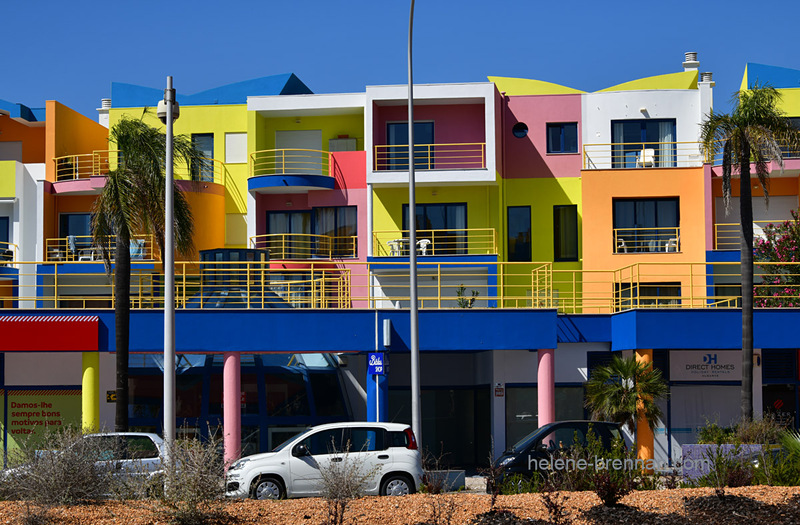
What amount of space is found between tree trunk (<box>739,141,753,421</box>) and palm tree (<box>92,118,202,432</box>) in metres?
13.5

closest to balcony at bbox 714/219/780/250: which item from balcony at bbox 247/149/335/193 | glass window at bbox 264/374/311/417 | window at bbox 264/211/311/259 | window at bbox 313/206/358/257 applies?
window at bbox 313/206/358/257

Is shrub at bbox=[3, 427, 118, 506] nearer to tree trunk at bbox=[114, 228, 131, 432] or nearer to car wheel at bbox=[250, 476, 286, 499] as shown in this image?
car wheel at bbox=[250, 476, 286, 499]

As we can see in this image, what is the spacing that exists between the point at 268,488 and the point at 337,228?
18.8m

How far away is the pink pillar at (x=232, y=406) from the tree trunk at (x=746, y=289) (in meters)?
12.0

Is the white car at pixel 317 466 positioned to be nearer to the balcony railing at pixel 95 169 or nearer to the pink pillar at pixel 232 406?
the pink pillar at pixel 232 406

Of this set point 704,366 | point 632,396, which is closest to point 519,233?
point 704,366

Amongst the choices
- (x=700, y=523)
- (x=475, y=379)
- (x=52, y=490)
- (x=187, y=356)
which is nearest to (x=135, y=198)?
(x=187, y=356)

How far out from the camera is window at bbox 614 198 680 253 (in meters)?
33.4

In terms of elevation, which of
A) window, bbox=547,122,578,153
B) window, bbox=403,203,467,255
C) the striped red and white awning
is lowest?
the striped red and white awning

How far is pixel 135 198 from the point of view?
21.8m

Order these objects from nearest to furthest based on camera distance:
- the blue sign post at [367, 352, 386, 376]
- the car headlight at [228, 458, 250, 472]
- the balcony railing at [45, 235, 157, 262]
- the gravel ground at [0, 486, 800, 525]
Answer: the gravel ground at [0, 486, 800, 525]
the car headlight at [228, 458, 250, 472]
the blue sign post at [367, 352, 386, 376]
the balcony railing at [45, 235, 157, 262]

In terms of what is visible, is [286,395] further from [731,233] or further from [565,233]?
[731,233]

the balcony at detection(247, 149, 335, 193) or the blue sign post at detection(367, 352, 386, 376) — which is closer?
the blue sign post at detection(367, 352, 386, 376)

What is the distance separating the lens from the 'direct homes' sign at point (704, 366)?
2592 cm
